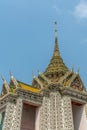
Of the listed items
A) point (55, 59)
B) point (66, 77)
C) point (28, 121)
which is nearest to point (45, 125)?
point (28, 121)

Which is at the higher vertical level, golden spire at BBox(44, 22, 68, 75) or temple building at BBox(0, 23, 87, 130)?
golden spire at BBox(44, 22, 68, 75)

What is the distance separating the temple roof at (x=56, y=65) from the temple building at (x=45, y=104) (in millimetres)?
738

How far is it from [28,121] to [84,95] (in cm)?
504

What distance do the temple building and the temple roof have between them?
0.74 m

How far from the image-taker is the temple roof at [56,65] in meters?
24.4

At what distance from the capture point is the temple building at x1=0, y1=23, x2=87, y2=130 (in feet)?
64.4

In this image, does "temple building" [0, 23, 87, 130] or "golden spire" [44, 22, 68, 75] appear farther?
"golden spire" [44, 22, 68, 75]

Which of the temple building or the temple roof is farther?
the temple roof

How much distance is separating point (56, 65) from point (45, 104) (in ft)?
18.2

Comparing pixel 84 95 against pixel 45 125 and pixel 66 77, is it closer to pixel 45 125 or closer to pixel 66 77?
pixel 66 77

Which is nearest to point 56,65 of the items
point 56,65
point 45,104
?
point 56,65

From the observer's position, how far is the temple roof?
24405 millimetres

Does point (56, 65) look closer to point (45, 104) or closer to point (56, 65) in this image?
point (56, 65)

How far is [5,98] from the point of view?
21.1m
